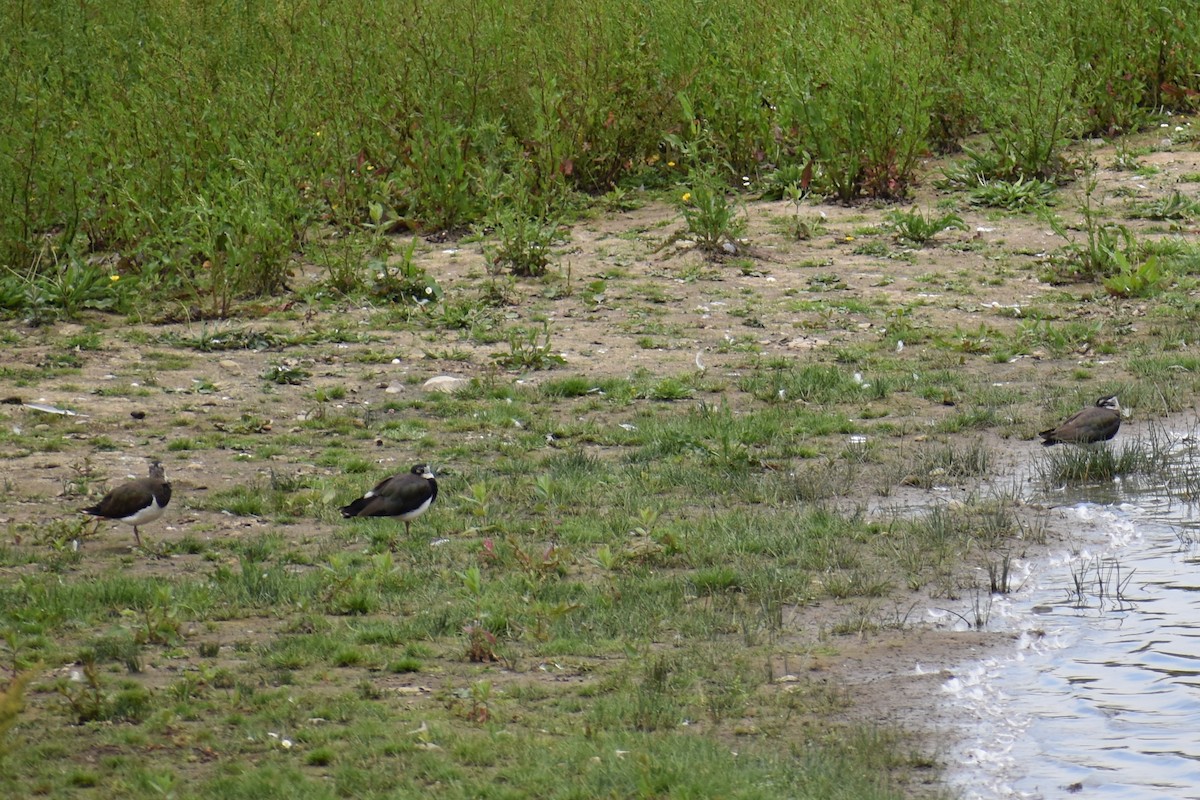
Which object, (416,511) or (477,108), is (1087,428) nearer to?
(416,511)

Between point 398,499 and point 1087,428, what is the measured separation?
13.4 ft

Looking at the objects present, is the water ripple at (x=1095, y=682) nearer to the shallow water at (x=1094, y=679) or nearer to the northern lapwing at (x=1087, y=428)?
the shallow water at (x=1094, y=679)

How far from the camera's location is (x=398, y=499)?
7.30m

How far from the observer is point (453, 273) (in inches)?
511

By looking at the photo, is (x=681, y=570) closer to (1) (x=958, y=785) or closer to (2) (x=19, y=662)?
(1) (x=958, y=785)

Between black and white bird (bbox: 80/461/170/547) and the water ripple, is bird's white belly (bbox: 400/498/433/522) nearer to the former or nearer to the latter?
black and white bird (bbox: 80/461/170/547)

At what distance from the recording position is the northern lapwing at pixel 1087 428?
849 cm

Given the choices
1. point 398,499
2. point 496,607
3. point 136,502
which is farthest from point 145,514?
point 496,607

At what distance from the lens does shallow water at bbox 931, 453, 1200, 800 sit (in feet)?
17.4

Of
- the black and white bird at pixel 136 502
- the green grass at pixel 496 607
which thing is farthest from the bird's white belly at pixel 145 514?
the green grass at pixel 496 607

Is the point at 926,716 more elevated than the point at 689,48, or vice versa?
the point at 689,48

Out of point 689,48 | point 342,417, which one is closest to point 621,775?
point 342,417

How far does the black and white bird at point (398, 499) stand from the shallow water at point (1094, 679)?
279 centimetres

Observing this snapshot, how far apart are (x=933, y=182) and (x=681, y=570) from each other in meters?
8.95
